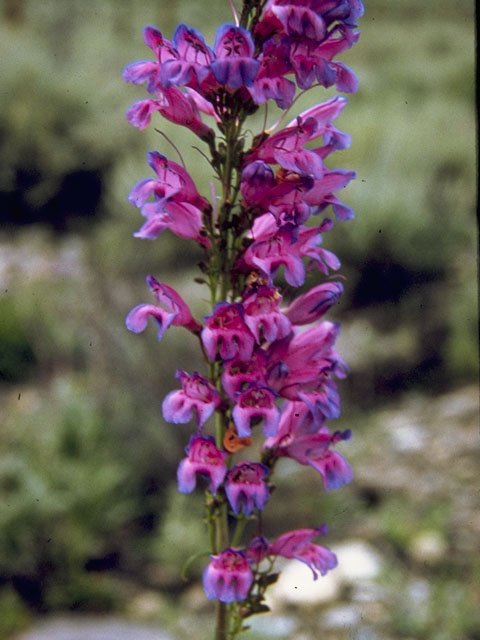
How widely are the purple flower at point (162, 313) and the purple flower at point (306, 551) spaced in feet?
1.71

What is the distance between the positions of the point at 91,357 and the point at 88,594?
1724 mm

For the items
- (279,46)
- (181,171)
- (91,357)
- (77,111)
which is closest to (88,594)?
(91,357)

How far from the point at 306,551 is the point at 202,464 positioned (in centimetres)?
38

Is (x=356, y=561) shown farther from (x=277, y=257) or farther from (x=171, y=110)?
(x=171, y=110)

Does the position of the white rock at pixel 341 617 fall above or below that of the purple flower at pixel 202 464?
above

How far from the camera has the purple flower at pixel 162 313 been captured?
1.52m

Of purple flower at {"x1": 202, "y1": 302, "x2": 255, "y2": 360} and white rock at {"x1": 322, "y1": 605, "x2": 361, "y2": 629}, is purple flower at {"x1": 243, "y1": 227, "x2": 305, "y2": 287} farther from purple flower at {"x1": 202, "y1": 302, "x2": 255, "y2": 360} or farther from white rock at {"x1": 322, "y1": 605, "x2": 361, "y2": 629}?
white rock at {"x1": 322, "y1": 605, "x2": 361, "y2": 629}

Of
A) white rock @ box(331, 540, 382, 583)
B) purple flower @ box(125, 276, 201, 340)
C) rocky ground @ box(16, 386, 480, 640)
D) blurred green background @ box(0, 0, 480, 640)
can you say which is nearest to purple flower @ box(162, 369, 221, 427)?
purple flower @ box(125, 276, 201, 340)

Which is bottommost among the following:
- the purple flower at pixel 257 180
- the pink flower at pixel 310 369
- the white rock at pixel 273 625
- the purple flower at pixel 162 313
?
the white rock at pixel 273 625

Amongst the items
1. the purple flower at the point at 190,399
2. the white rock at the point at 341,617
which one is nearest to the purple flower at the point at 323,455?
the purple flower at the point at 190,399

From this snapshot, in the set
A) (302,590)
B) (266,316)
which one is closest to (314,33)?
(266,316)

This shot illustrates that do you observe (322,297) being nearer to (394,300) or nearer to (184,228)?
(184,228)

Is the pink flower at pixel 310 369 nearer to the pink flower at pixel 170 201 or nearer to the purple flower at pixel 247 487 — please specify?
the purple flower at pixel 247 487

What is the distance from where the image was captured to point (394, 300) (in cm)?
599
